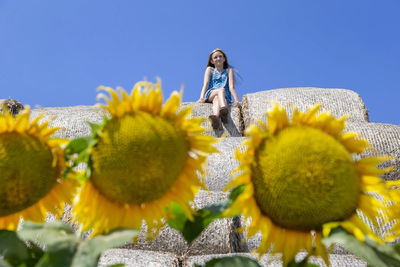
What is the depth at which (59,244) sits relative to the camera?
0.29 m

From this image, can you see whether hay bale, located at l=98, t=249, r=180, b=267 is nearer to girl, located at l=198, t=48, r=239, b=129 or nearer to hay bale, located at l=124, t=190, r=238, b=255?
hay bale, located at l=124, t=190, r=238, b=255

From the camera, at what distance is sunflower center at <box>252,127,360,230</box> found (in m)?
0.32

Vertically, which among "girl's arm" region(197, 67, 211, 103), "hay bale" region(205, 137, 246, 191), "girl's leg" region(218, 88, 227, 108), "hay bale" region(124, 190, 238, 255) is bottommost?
"hay bale" region(124, 190, 238, 255)

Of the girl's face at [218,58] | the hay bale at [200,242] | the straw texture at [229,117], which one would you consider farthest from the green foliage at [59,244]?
the girl's face at [218,58]

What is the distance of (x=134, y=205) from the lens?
1.12ft

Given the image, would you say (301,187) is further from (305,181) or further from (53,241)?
(53,241)

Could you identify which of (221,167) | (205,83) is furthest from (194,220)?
(205,83)

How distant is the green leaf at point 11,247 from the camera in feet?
1.02

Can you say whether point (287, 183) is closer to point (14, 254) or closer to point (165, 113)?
point (165, 113)

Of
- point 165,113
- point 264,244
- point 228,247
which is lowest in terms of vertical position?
point 264,244

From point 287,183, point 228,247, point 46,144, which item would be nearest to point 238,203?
point 287,183

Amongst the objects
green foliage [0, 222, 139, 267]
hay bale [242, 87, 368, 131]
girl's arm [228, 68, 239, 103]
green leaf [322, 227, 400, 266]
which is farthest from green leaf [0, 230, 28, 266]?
girl's arm [228, 68, 239, 103]

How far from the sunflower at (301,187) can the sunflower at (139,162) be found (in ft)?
0.14

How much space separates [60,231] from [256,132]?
17 cm
